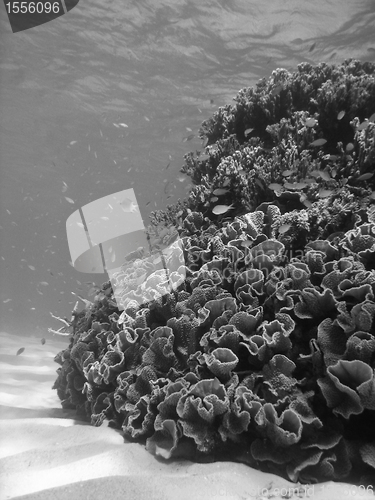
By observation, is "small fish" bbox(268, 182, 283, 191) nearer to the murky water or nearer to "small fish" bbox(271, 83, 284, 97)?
"small fish" bbox(271, 83, 284, 97)

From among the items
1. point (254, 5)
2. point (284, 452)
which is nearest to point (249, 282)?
point (284, 452)

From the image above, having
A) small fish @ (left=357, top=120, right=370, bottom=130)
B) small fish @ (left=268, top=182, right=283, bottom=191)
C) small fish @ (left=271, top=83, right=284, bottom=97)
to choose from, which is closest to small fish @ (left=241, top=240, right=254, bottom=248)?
small fish @ (left=268, top=182, right=283, bottom=191)

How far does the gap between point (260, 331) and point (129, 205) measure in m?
3.54

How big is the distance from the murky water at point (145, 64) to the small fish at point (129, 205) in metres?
2.25

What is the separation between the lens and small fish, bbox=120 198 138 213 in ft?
17.5

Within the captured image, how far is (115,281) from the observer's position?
→ 14.8 ft

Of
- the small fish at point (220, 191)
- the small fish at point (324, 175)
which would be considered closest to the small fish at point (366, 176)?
the small fish at point (324, 175)

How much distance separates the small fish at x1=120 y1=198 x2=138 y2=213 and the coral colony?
842 millimetres

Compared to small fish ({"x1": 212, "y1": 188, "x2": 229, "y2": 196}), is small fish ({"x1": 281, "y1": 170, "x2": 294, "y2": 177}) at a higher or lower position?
higher

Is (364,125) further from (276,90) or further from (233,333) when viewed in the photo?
(233,333)

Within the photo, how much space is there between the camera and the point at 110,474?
222 cm

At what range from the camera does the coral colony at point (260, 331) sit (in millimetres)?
2293

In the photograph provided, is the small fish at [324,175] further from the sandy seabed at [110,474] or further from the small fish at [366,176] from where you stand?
the sandy seabed at [110,474]

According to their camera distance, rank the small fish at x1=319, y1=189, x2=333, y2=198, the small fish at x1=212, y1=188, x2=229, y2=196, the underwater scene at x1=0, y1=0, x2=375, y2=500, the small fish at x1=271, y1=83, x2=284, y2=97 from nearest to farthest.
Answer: the underwater scene at x1=0, y1=0, x2=375, y2=500 → the small fish at x1=319, y1=189, x2=333, y2=198 → the small fish at x1=212, y1=188, x2=229, y2=196 → the small fish at x1=271, y1=83, x2=284, y2=97
